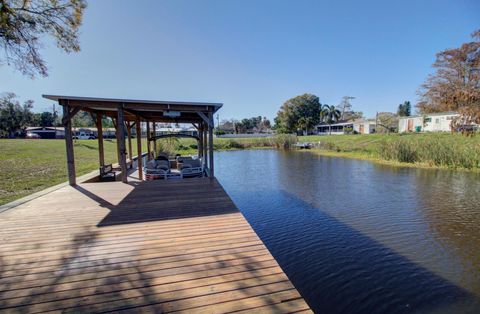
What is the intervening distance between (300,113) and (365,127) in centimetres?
1268

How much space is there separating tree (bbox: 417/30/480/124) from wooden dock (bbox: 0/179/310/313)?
49.9 feet

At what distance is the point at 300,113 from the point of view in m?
52.0

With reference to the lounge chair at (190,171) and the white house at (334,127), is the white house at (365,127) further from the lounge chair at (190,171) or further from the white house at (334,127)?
the lounge chair at (190,171)

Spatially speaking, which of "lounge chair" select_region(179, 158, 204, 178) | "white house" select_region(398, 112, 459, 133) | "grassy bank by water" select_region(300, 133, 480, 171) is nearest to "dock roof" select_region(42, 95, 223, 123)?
"lounge chair" select_region(179, 158, 204, 178)

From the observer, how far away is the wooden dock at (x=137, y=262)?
215 cm

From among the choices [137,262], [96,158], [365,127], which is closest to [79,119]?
[96,158]

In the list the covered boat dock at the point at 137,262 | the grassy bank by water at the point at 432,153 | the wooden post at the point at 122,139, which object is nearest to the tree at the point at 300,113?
the grassy bank by water at the point at 432,153

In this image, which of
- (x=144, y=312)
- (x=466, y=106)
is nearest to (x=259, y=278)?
(x=144, y=312)

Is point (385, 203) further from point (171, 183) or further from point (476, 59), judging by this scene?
point (476, 59)

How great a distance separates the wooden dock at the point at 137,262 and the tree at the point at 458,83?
15201 mm

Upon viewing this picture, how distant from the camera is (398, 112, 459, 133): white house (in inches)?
1242

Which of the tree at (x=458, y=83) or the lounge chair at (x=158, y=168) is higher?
the tree at (x=458, y=83)

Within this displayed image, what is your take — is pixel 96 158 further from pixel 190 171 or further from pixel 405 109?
pixel 405 109

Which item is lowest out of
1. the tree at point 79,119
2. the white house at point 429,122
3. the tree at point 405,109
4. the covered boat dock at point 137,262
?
the covered boat dock at point 137,262
